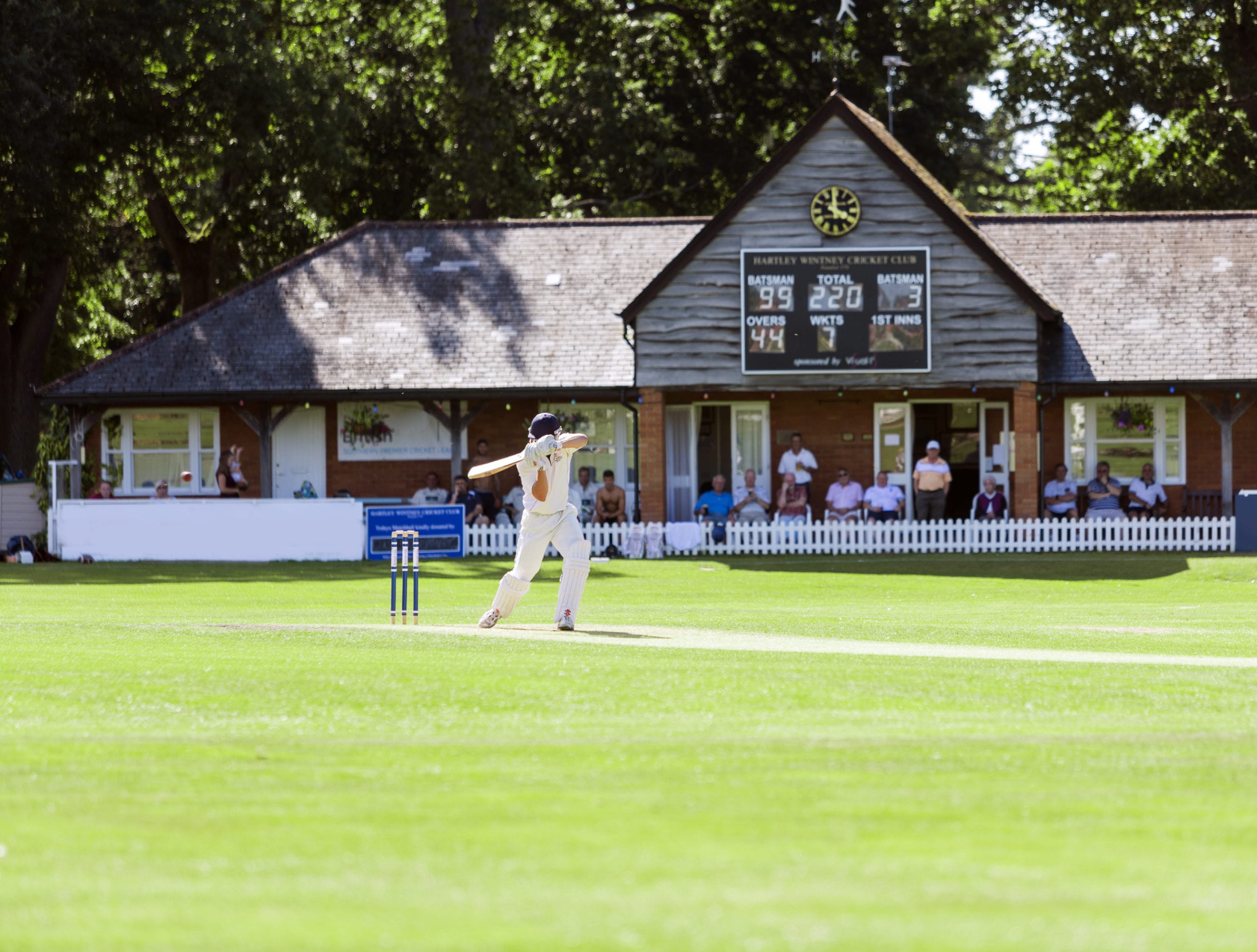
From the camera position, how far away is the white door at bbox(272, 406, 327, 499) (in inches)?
1270

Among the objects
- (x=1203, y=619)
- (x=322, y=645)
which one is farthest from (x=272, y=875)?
(x=1203, y=619)

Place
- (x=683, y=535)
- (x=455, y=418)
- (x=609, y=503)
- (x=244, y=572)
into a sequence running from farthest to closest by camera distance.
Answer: (x=455, y=418) → (x=609, y=503) → (x=683, y=535) → (x=244, y=572)

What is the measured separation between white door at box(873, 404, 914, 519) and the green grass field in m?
17.2

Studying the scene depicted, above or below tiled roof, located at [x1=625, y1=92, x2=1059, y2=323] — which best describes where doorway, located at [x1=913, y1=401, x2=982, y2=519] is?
below

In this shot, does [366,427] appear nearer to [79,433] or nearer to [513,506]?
[513,506]

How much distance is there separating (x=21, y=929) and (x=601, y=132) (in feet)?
121

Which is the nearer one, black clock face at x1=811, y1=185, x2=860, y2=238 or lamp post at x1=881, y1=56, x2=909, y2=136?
black clock face at x1=811, y1=185, x2=860, y2=238

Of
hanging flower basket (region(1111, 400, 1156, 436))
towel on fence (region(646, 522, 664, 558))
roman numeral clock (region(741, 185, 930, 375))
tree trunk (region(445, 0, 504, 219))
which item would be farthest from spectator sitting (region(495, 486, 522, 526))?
tree trunk (region(445, 0, 504, 219))

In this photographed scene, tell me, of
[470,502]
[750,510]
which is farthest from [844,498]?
[470,502]

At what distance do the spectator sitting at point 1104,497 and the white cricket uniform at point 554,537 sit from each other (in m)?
16.7

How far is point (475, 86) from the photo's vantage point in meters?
39.8

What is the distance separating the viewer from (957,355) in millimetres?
29344

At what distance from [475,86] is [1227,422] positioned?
19.1m

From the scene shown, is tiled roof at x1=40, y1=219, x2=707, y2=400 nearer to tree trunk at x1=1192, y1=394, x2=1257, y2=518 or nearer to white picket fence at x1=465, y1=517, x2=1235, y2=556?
white picket fence at x1=465, y1=517, x2=1235, y2=556
